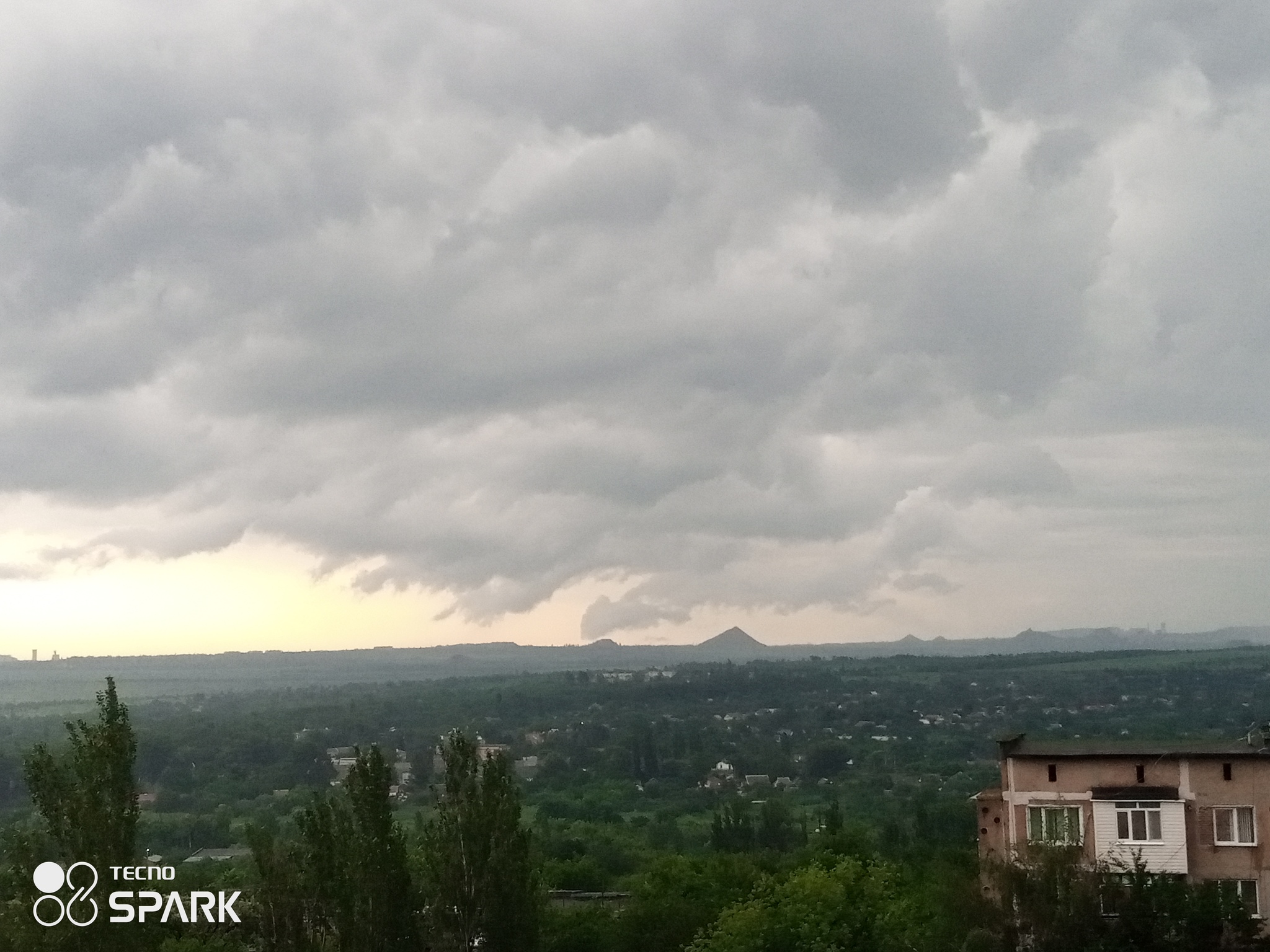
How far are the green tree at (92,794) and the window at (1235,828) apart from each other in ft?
79.7

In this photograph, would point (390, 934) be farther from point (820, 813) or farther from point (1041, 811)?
point (820, 813)

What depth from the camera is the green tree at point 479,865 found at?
2764cm

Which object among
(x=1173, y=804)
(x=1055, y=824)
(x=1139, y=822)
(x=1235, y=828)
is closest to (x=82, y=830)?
(x=1055, y=824)

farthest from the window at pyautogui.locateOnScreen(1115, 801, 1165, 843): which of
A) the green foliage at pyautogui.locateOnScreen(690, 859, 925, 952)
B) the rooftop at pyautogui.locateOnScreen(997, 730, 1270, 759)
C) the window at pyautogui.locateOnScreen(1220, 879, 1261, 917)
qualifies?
the green foliage at pyautogui.locateOnScreen(690, 859, 925, 952)

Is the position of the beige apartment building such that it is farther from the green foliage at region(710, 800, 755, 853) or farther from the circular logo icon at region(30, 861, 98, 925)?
the green foliage at region(710, 800, 755, 853)

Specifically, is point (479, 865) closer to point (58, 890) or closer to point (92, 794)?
point (92, 794)

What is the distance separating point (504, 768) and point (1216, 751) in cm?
1699

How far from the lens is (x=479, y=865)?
28.0 meters

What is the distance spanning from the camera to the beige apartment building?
29469mm

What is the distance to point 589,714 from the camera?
196500 mm

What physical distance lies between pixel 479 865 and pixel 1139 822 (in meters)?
15.5

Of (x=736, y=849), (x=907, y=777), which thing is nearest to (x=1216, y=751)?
(x=736, y=849)

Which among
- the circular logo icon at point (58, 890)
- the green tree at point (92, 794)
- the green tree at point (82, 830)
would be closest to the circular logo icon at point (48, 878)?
the circular logo icon at point (58, 890)

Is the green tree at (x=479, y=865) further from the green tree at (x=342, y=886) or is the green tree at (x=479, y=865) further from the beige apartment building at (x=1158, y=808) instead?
the beige apartment building at (x=1158, y=808)
